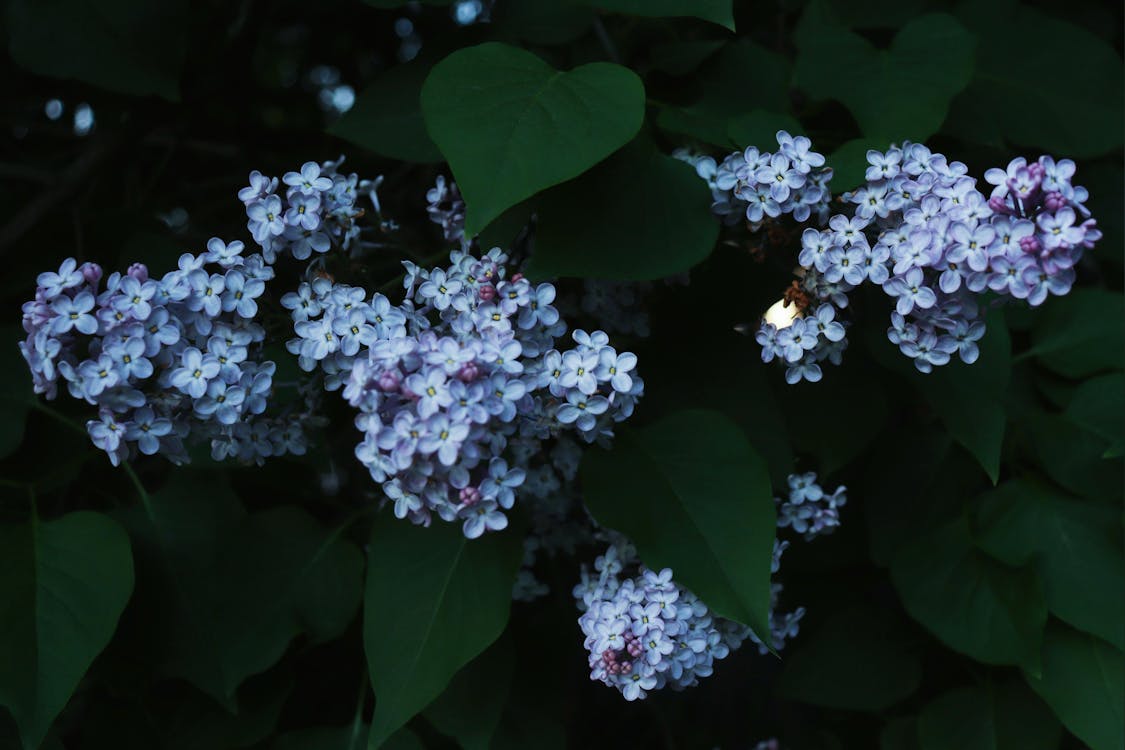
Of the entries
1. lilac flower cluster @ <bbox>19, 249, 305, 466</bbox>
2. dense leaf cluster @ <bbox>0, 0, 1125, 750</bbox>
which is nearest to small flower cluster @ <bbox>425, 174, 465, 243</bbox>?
dense leaf cluster @ <bbox>0, 0, 1125, 750</bbox>

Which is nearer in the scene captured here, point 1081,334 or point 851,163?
point 851,163

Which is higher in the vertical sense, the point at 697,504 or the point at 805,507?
the point at 697,504

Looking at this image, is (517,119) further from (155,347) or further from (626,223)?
(155,347)

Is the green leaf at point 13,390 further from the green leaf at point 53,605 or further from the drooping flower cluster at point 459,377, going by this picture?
the drooping flower cluster at point 459,377

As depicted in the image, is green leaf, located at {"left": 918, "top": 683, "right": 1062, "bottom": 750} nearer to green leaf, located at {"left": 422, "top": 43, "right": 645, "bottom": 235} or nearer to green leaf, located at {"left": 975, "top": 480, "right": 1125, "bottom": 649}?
green leaf, located at {"left": 975, "top": 480, "right": 1125, "bottom": 649}

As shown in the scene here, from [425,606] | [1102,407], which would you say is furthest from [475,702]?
[1102,407]

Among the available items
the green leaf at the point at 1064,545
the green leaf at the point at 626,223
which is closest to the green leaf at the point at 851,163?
the green leaf at the point at 626,223

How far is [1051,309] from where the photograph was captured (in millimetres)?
2088

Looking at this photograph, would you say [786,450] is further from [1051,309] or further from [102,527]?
[102,527]

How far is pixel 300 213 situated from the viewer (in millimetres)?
1504

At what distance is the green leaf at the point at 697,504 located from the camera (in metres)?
1.43

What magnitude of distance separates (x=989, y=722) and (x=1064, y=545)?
36cm

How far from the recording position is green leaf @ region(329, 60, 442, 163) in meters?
1.69

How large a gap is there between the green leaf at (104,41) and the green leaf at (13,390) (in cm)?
44
